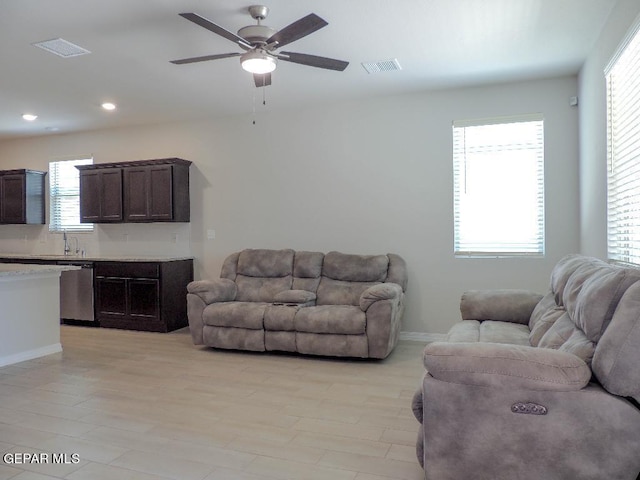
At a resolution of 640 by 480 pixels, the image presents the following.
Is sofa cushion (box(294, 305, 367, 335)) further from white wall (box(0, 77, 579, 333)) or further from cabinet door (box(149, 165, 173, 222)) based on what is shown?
cabinet door (box(149, 165, 173, 222))

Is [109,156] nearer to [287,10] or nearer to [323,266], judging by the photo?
[323,266]

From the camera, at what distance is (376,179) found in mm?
5445

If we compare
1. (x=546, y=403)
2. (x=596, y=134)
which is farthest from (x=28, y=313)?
(x=596, y=134)

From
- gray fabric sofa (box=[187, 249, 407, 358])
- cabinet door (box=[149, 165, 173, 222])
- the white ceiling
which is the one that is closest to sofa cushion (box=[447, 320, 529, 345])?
gray fabric sofa (box=[187, 249, 407, 358])

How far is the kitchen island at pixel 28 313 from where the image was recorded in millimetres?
4441

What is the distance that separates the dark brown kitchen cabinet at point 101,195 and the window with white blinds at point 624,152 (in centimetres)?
552

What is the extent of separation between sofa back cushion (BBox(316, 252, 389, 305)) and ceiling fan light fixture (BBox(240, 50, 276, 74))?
94.9 inches

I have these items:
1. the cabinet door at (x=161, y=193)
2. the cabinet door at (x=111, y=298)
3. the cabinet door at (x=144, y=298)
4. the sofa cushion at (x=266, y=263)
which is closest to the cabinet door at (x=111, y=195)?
the cabinet door at (x=161, y=193)

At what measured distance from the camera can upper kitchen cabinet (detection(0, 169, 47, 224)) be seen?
7.07 metres

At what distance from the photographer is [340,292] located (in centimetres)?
509

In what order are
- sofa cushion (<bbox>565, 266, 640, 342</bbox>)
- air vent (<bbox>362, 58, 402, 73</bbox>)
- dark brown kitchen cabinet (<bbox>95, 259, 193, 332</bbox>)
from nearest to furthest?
sofa cushion (<bbox>565, 266, 640, 342</bbox>) → air vent (<bbox>362, 58, 402, 73</bbox>) → dark brown kitchen cabinet (<bbox>95, 259, 193, 332</bbox>)

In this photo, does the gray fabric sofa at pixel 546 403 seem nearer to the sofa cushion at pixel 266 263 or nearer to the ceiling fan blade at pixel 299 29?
the ceiling fan blade at pixel 299 29

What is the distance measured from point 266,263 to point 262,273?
12cm

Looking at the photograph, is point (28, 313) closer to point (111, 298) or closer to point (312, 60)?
point (111, 298)
